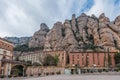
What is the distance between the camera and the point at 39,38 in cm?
16888

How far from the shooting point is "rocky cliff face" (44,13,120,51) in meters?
120

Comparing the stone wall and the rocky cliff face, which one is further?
the rocky cliff face

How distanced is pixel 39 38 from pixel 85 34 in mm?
48824

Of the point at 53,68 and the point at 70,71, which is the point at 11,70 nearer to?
the point at 53,68

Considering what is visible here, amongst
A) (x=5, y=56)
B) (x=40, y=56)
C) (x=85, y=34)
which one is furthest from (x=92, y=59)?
(x=5, y=56)

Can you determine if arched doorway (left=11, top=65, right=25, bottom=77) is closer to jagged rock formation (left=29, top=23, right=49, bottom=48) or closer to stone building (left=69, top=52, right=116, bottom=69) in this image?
stone building (left=69, top=52, right=116, bottom=69)

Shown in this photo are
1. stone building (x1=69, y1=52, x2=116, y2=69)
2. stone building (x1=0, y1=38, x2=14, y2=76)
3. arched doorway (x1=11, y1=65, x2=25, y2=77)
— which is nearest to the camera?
stone building (x1=0, y1=38, x2=14, y2=76)

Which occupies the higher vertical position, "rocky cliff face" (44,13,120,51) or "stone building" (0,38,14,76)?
"rocky cliff face" (44,13,120,51)

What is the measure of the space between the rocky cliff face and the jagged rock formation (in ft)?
69.2

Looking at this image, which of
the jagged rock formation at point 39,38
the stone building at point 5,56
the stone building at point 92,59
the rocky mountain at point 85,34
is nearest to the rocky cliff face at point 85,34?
the rocky mountain at point 85,34

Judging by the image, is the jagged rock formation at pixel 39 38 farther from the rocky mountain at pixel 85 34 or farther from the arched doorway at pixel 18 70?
the arched doorway at pixel 18 70

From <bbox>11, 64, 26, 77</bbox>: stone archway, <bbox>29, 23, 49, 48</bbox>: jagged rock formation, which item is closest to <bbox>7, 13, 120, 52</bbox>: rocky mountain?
<bbox>29, 23, 49, 48</bbox>: jagged rock formation

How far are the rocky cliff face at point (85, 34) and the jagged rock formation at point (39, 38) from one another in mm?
21095

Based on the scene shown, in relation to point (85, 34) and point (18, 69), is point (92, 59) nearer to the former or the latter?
point (85, 34)
